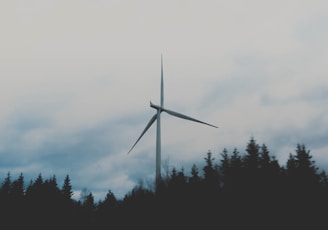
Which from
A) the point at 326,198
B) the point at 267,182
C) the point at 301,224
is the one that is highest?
the point at 267,182

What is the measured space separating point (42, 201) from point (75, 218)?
886 centimetres

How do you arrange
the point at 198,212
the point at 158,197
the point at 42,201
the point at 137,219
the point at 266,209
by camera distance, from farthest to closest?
1. the point at 42,201
2. the point at 137,219
3. the point at 158,197
4. the point at 198,212
5. the point at 266,209

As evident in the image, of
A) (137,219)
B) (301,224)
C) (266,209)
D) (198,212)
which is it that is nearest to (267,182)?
(266,209)

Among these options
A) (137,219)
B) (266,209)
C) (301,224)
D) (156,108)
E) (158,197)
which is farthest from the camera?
(156,108)

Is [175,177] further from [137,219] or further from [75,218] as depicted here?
[75,218]

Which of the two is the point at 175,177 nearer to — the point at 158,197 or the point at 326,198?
the point at 158,197

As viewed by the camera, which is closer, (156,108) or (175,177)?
(175,177)

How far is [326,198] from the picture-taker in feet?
104

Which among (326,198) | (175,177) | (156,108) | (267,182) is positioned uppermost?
(156,108)

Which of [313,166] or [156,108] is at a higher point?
[156,108]

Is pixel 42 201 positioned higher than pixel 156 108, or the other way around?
pixel 156 108

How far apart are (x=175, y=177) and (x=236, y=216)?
1294 centimetres

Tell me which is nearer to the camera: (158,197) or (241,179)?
(241,179)

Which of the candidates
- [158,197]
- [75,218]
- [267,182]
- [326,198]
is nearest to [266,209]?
[267,182]
